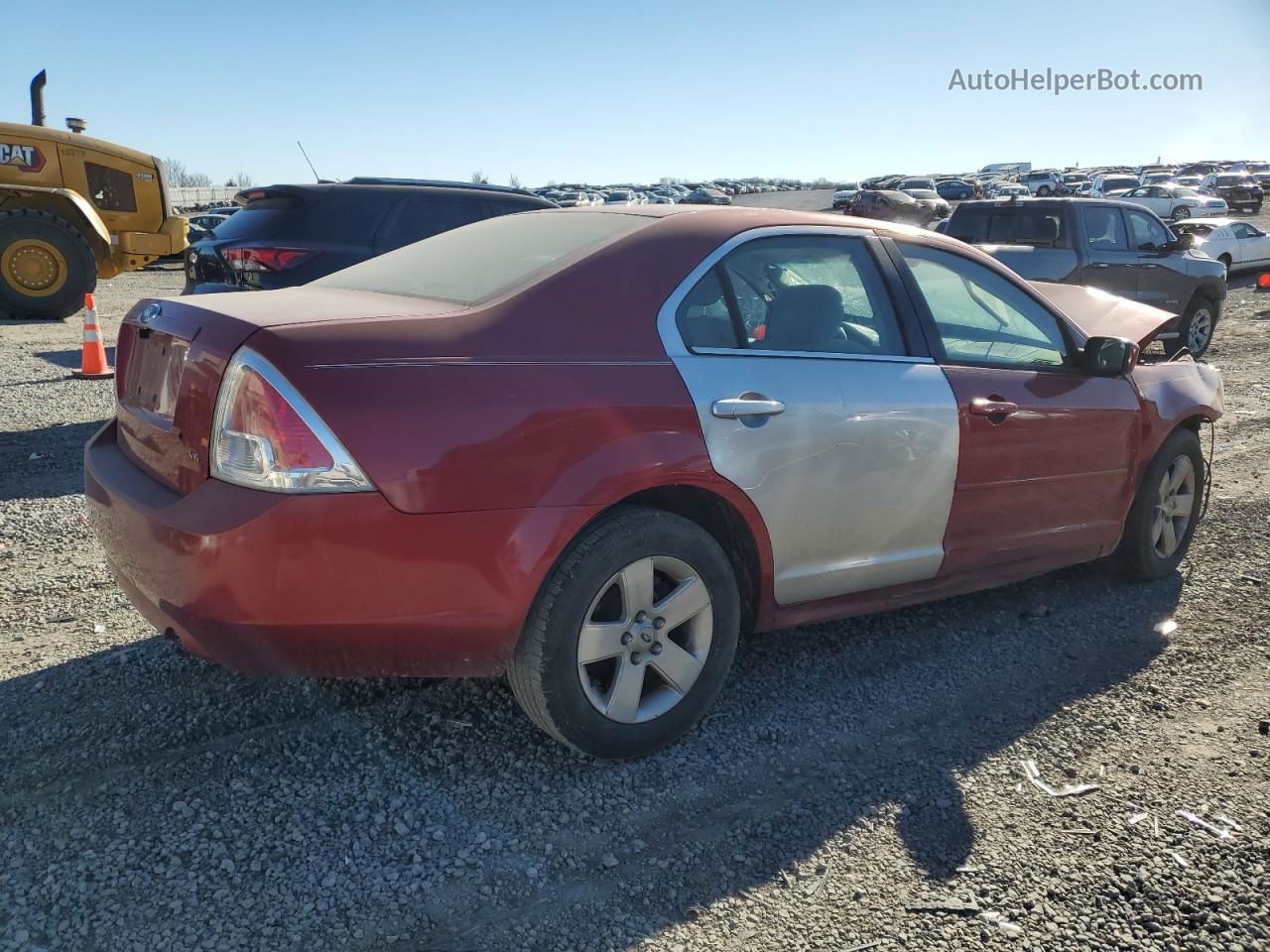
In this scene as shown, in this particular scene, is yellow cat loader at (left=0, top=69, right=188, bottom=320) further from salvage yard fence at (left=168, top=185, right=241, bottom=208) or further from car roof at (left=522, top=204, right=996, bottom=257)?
salvage yard fence at (left=168, top=185, right=241, bottom=208)

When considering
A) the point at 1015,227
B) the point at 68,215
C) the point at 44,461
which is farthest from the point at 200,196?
the point at 44,461

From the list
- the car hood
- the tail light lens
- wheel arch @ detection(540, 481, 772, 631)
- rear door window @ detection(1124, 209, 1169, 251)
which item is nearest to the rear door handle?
wheel arch @ detection(540, 481, 772, 631)

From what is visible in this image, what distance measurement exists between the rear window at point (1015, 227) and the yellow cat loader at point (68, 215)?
1040 centimetres

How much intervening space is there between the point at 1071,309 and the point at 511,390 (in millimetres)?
3616

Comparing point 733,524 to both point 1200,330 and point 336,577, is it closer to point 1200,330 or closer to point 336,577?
point 336,577

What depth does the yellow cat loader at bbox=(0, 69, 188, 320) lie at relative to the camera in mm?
12641

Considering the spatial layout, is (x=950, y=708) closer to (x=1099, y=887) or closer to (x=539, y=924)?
(x=1099, y=887)

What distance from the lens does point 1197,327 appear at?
1291 cm

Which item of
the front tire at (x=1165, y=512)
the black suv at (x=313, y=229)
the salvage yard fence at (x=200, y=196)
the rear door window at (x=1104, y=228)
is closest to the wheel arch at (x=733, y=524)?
the front tire at (x=1165, y=512)

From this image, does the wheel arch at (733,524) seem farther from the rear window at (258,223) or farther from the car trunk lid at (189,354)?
the rear window at (258,223)

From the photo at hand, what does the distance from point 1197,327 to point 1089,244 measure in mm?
2817

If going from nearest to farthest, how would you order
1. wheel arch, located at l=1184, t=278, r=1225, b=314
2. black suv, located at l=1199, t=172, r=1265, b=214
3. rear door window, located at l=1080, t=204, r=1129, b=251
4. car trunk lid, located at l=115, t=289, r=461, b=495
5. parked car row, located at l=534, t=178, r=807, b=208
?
car trunk lid, located at l=115, t=289, r=461, b=495 → rear door window, located at l=1080, t=204, r=1129, b=251 → wheel arch, located at l=1184, t=278, r=1225, b=314 → parked car row, located at l=534, t=178, r=807, b=208 → black suv, located at l=1199, t=172, r=1265, b=214

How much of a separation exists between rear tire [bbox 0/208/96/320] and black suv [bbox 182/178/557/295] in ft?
18.2

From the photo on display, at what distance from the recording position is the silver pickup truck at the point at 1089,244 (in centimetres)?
1088
